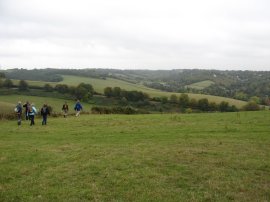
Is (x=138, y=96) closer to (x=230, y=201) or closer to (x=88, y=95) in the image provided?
(x=88, y=95)

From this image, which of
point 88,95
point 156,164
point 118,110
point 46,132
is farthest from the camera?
point 88,95

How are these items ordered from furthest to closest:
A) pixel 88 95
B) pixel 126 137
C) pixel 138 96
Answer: pixel 138 96 → pixel 88 95 → pixel 126 137

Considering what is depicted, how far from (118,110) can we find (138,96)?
3342cm

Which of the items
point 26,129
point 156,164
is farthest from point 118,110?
point 156,164

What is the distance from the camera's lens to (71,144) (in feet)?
64.4

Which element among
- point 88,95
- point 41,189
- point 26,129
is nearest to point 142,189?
point 41,189

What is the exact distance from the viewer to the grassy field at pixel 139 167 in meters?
10.7

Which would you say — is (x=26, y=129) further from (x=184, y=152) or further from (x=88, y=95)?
(x=88, y=95)

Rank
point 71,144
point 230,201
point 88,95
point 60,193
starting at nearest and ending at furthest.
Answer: point 230,201, point 60,193, point 71,144, point 88,95

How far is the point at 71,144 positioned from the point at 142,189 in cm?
937

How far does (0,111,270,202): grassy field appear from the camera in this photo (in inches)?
423

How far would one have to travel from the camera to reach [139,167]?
13688mm

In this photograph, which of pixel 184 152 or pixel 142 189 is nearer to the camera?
pixel 142 189

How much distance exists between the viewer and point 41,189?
11273 mm
